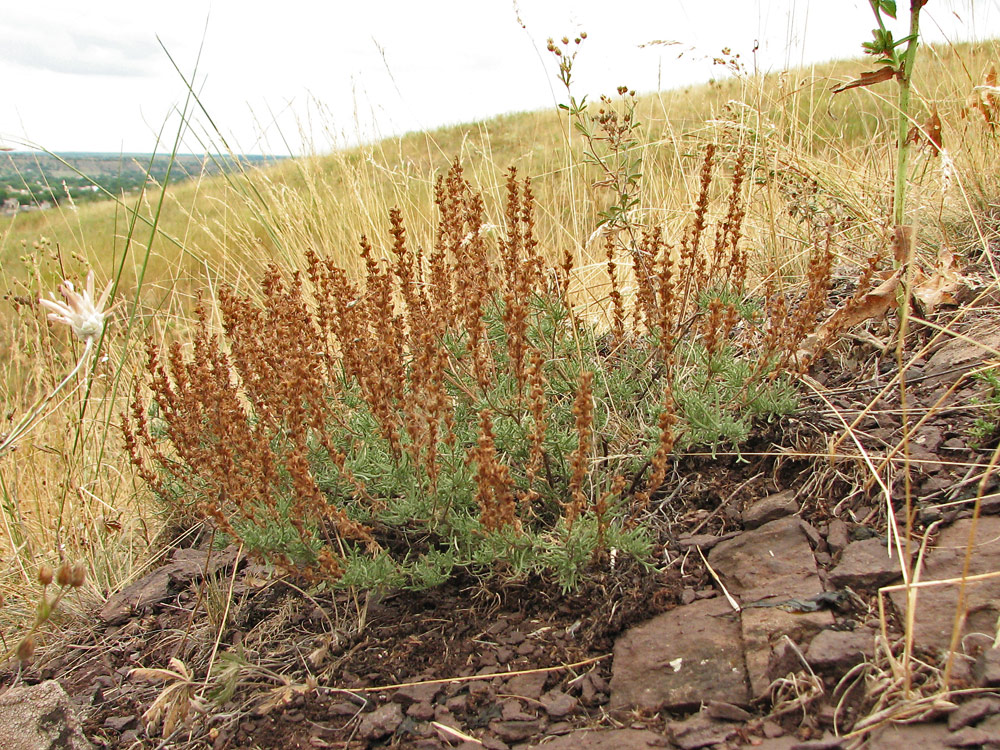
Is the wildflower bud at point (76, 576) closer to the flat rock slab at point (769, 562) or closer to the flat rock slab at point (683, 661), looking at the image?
the flat rock slab at point (683, 661)

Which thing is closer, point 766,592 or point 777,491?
point 766,592

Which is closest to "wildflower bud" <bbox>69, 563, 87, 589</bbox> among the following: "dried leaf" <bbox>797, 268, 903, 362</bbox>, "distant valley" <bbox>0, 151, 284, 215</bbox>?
"dried leaf" <bbox>797, 268, 903, 362</bbox>

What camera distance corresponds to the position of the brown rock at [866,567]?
66.7 inches

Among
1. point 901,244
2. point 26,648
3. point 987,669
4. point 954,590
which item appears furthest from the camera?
point 901,244

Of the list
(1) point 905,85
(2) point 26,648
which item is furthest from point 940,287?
(2) point 26,648

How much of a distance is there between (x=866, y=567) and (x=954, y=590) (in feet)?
0.63

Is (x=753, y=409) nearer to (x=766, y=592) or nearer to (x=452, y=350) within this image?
(x=766, y=592)

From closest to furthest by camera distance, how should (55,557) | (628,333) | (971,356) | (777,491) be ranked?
(777,491)
(971,356)
(55,557)
(628,333)

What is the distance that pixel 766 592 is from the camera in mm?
1776

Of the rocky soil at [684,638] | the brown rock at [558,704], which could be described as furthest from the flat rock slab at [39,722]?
the brown rock at [558,704]

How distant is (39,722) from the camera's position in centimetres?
183

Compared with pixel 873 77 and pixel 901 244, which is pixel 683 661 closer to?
pixel 901 244

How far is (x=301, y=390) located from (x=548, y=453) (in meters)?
0.75

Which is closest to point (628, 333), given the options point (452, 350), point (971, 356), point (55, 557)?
point (452, 350)
